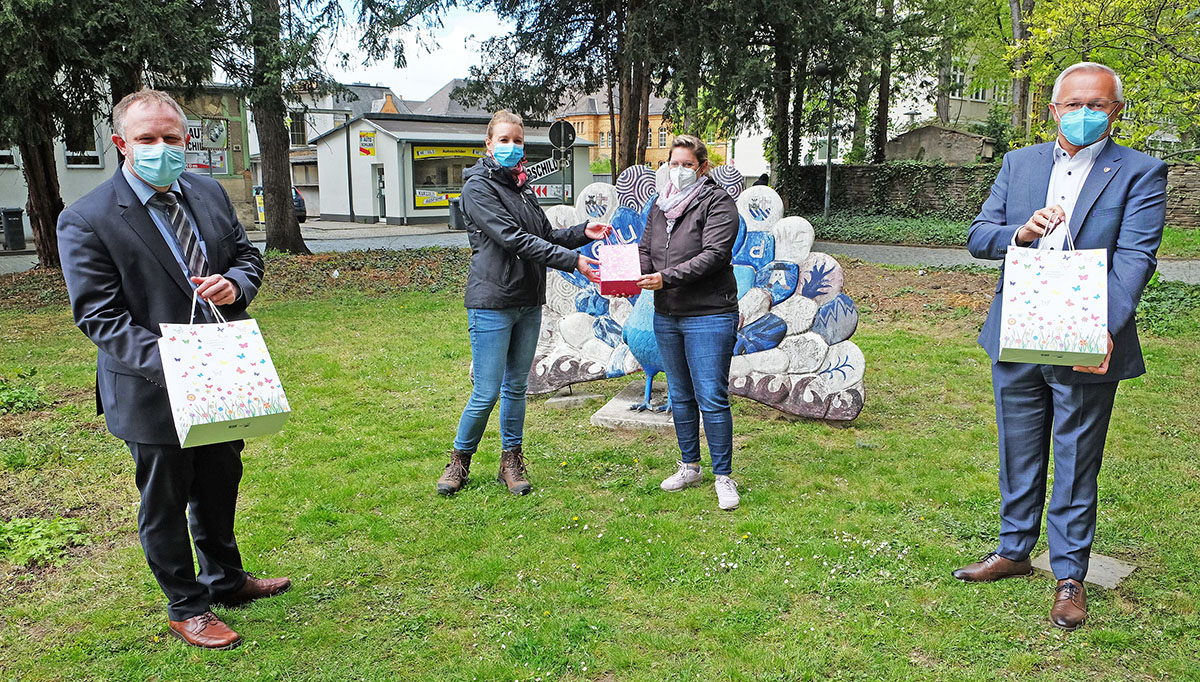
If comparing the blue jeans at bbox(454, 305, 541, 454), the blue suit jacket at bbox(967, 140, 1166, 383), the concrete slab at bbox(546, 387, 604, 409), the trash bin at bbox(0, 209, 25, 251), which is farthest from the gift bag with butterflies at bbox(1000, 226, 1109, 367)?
the trash bin at bbox(0, 209, 25, 251)

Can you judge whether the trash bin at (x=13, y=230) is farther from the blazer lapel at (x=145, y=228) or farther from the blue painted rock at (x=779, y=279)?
the blazer lapel at (x=145, y=228)

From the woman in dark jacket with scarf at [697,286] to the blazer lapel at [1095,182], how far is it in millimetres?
1707

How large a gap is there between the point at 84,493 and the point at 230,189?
26.1 m

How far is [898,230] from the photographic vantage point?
2350 cm

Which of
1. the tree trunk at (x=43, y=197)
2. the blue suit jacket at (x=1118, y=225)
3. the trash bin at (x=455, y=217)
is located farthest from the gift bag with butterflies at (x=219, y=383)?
the trash bin at (x=455, y=217)

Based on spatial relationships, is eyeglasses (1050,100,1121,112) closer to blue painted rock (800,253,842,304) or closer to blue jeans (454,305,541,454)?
blue jeans (454,305,541,454)

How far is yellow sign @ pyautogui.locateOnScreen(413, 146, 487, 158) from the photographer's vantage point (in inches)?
1313

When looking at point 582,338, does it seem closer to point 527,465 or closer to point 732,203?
point 527,465

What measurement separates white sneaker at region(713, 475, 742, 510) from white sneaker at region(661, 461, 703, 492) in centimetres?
25

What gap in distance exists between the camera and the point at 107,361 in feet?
10.5

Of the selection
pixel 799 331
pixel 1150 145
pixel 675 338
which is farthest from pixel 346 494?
pixel 1150 145

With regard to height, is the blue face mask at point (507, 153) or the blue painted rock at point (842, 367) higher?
the blue face mask at point (507, 153)

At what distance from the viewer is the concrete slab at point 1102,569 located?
3938mm

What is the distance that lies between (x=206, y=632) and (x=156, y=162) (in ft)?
5.86
